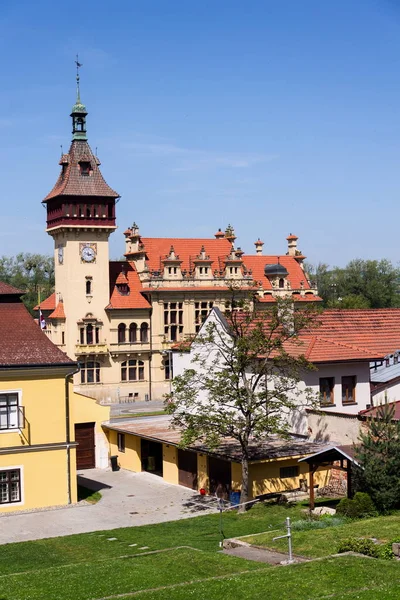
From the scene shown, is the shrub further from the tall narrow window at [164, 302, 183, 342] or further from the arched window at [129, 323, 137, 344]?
the tall narrow window at [164, 302, 183, 342]

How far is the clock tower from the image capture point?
6462cm

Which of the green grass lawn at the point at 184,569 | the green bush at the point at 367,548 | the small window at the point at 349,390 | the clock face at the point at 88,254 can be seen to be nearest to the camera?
the green grass lawn at the point at 184,569

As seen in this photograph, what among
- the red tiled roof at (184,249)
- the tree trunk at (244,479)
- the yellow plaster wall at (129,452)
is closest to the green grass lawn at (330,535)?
the tree trunk at (244,479)

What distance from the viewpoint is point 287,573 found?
1661cm

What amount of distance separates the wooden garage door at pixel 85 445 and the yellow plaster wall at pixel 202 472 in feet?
25.4

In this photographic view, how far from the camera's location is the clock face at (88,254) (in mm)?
65375

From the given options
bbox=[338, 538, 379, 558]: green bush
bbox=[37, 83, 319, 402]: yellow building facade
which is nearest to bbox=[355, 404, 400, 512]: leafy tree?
bbox=[338, 538, 379, 558]: green bush

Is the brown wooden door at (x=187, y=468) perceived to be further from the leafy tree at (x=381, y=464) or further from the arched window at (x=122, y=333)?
the arched window at (x=122, y=333)

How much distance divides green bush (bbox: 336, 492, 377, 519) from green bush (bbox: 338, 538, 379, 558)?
5.22 m

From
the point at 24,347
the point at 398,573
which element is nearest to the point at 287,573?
the point at 398,573

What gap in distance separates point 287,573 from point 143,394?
51.0 meters

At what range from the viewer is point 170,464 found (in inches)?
1383

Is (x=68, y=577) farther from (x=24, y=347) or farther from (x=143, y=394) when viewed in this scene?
(x=143, y=394)

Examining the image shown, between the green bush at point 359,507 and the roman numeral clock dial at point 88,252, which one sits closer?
the green bush at point 359,507
